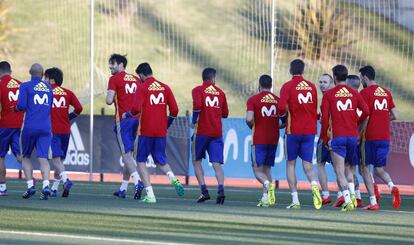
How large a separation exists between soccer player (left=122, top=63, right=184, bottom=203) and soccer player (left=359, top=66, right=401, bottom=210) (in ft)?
9.38

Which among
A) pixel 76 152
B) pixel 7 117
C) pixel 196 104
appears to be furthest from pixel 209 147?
pixel 76 152

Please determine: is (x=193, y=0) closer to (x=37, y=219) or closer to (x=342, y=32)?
(x=342, y=32)

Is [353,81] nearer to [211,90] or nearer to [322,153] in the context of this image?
[322,153]

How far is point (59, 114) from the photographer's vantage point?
22.1 m

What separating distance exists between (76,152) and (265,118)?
34.9ft

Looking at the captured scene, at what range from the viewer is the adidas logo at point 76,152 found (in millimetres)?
29812

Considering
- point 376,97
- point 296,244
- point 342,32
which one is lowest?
point 296,244

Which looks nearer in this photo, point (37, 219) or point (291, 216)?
point (37, 219)

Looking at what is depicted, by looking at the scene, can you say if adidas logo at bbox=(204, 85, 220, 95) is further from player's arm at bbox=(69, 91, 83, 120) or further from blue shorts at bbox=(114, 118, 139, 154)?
player's arm at bbox=(69, 91, 83, 120)

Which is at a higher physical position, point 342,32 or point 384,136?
point 342,32

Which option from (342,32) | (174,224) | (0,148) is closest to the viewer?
(174,224)

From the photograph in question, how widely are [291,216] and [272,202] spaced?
2146 millimetres

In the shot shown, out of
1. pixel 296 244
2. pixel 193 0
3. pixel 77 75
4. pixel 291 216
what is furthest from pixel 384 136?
pixel 193 0

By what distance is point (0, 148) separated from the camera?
21.9 meters
